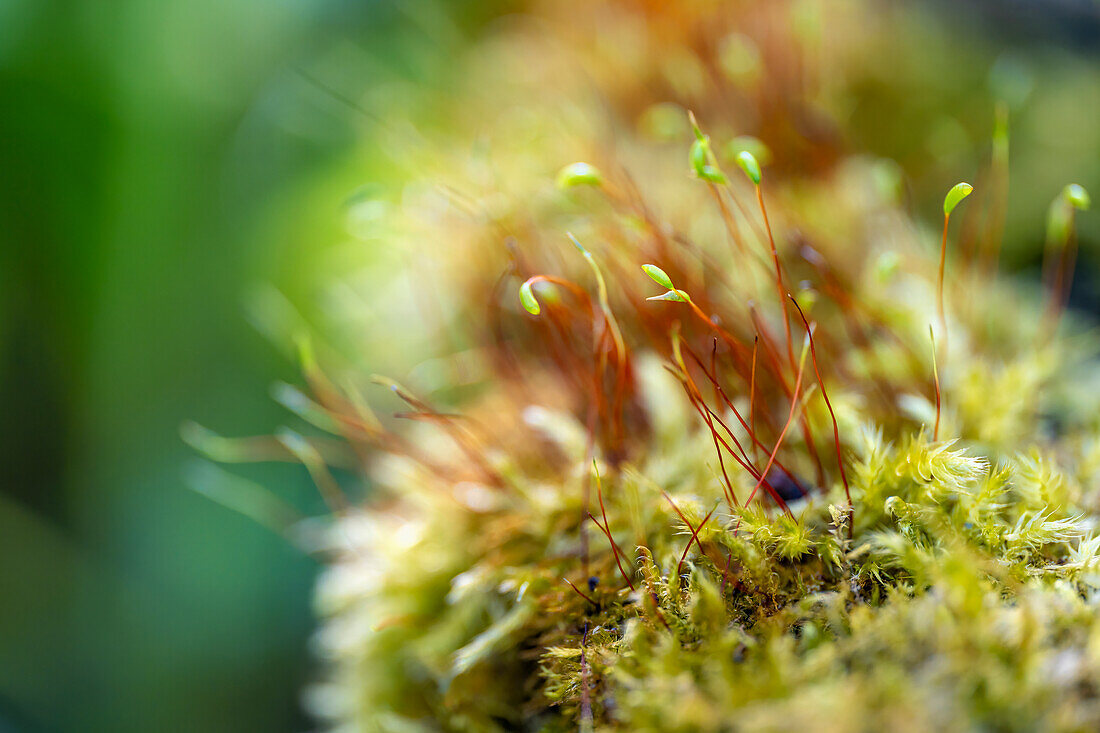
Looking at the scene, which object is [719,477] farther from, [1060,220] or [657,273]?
[1060,220]

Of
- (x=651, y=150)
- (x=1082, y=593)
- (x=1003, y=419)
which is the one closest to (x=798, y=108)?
(x=651, y=150)

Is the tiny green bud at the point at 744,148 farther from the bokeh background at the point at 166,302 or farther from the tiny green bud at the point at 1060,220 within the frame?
the bokeh background at the point at 166,302

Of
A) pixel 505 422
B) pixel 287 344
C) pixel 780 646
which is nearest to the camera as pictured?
pixel 780 646

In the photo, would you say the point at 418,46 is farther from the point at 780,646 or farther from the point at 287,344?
the point at 780,646

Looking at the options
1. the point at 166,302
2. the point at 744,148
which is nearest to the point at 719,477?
the point at 744,148

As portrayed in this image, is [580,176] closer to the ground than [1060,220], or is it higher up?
higher up

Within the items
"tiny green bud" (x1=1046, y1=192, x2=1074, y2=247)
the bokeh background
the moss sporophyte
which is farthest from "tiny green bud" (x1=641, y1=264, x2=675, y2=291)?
the bokeh background

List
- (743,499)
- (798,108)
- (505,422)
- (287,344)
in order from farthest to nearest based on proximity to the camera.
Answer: (287,344)
(798,108)
(505,422)
(743,499)

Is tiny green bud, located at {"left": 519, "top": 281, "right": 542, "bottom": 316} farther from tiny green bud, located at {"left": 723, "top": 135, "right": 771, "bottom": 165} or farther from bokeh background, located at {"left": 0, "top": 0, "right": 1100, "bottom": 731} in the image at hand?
bokeh background, located at {"left": 0, "top": 0, "right": 1100, "bottom": 731}
